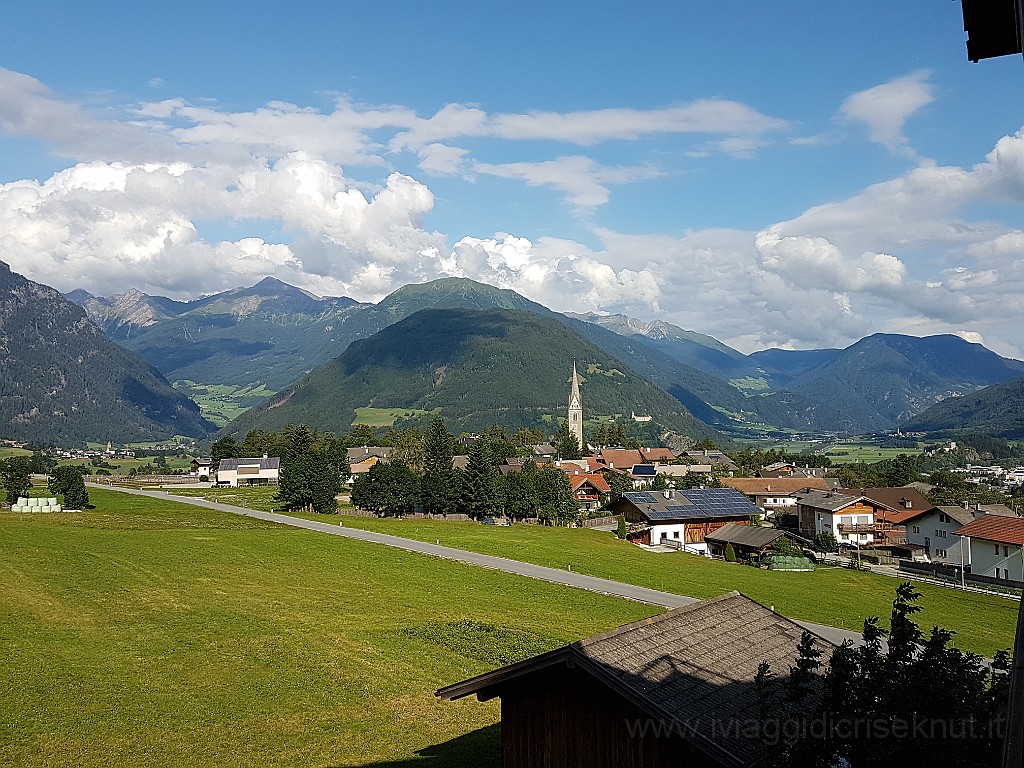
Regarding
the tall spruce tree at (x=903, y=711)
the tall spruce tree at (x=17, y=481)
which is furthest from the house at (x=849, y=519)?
the tall spruce tree at (x=17, y=481)

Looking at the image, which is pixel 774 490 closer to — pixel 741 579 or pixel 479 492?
pixel 479 492

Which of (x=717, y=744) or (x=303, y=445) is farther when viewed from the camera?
(x=303, y=445)

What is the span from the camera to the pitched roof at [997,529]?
64.8 metres

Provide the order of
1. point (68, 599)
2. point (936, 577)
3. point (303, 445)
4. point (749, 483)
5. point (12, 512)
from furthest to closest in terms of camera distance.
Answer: point (303, 445) → point (749, 483) → point (12, 512) → point (936, 577) → point (68, 599)

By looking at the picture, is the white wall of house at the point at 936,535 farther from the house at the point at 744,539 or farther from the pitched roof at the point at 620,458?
the pitched roof at the point at 620,458

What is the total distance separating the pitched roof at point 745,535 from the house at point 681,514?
8.24ft

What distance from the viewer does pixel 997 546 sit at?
6644 centimetres

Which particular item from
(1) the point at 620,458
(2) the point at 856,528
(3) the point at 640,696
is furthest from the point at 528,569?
(1) the point at 620,458

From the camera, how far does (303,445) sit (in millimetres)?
152000

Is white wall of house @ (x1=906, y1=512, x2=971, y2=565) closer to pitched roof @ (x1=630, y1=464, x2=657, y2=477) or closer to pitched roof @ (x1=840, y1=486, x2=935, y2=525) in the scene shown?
pitched roof @ (x1=840, y1=486, x2=935, y2=525)

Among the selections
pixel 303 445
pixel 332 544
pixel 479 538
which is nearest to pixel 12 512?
pixel 332 544

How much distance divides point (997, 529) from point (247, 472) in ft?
430

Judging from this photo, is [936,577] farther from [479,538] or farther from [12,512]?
[12,512]

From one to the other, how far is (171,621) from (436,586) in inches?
669
